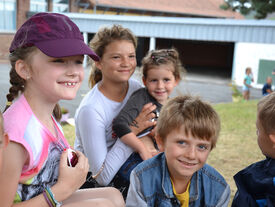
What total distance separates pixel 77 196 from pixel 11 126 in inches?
21.3

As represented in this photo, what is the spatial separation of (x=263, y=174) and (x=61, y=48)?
1.14 metres

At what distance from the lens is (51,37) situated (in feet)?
4.55

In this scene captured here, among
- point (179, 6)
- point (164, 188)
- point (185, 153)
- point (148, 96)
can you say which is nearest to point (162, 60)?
point (148, 96)

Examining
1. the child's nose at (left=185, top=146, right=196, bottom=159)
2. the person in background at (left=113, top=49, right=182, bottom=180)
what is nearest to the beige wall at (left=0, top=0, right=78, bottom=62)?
the person in background at (left=113, top=49, right=182, bottom=180)

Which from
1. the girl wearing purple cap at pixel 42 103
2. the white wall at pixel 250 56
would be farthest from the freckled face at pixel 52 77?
the white wall at pixel 250 56

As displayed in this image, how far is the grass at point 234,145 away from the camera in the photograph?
165 inches

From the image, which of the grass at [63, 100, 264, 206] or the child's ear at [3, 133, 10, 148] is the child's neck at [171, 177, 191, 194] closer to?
the child's ear at [3, 133, 10, 148]

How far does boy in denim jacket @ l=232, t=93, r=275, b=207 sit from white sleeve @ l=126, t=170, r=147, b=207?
0.49 meters

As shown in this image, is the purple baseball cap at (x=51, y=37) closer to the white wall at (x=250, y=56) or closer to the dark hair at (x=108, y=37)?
the dark hair at (x=108, y=37)

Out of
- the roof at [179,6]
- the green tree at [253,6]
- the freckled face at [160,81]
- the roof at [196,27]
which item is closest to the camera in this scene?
the freckled face at [160,81]

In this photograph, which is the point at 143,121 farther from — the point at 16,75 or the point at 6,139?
the point at 6,139

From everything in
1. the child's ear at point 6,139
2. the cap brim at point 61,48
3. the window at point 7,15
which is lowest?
the child's ear at point 6,139

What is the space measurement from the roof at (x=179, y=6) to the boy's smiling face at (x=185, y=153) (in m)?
14.8

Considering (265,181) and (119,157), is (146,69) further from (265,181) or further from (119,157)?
(265,181)
